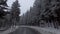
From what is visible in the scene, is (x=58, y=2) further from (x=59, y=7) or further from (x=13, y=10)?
(x=13, y=10)

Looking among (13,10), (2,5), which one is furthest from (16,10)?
(2,5)

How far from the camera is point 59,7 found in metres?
34.6

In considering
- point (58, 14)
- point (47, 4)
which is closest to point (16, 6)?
point (47, 4)

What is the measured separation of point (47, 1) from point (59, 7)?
1228 cm

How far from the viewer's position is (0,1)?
22.5 metres

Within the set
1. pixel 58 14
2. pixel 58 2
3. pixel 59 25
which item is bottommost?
pixel 59 25

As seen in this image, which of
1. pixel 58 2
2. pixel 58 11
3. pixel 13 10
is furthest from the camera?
pixel 13 10

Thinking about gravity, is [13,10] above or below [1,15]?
above

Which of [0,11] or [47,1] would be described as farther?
[47,1]

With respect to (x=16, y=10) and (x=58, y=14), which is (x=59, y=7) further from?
(x=16, y=10)

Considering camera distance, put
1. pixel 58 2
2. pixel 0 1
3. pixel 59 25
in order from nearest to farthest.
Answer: pixel 0 1 < pixel 58 2 < pixel 59 25

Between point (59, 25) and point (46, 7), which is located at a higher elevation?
point (46, 7)

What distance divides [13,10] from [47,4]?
3088 cm

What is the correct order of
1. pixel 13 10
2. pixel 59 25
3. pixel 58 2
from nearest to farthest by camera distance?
1. pixel 58 2
2. pixel 59 25
3. pixel 13 10
